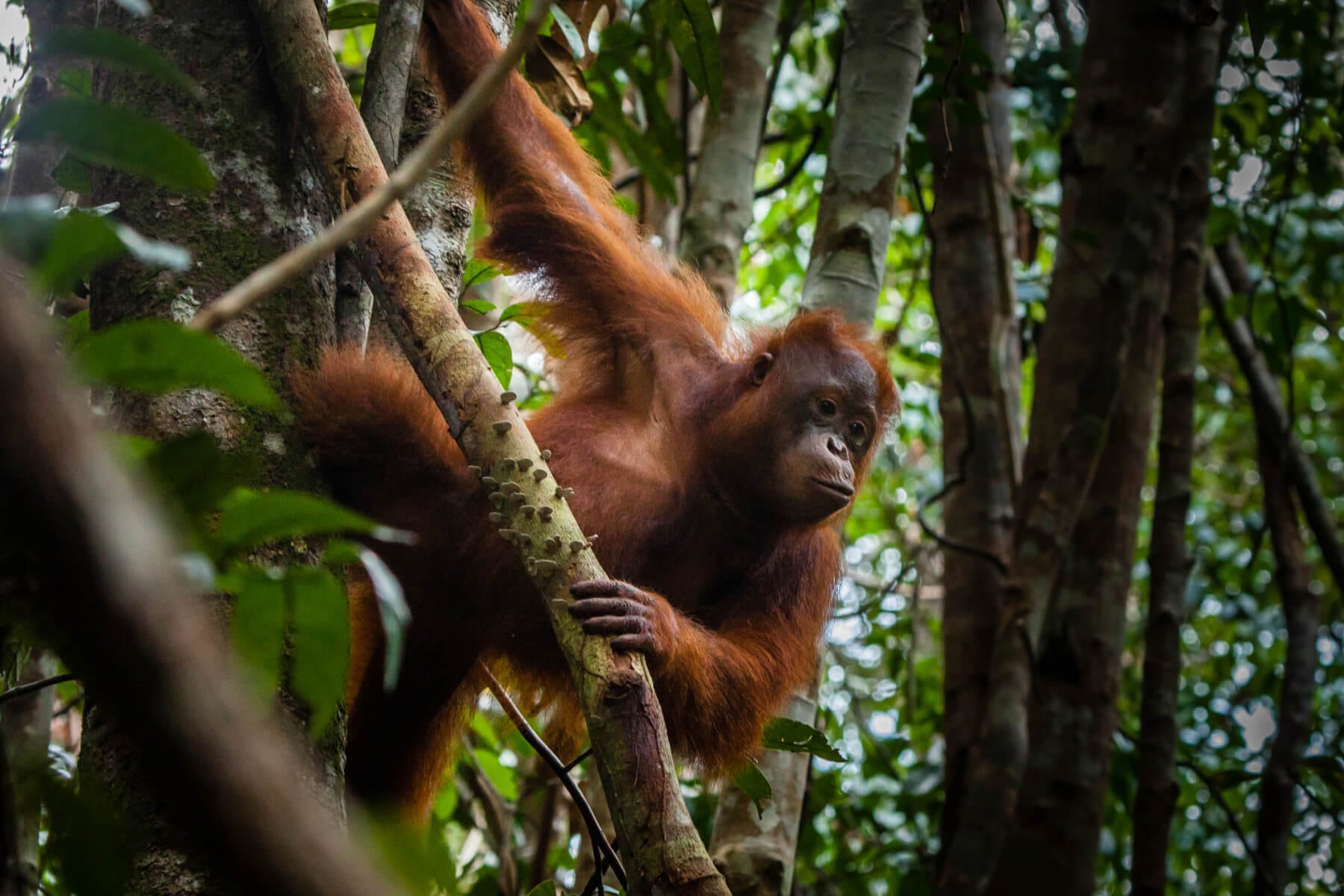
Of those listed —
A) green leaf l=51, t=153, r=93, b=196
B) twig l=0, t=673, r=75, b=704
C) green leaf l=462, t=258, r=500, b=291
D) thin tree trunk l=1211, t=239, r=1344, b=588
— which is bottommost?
twig l=0, t=673, r=75, b=704

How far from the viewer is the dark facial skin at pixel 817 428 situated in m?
3.19

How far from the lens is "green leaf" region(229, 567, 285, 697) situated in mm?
1098

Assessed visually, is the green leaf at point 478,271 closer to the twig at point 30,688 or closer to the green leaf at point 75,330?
the green leaf at point 75,330

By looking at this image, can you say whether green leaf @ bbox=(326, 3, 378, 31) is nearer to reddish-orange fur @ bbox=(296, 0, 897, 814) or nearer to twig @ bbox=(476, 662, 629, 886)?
reddish-orange fur @ bbox=(296, 0, 897, 814)

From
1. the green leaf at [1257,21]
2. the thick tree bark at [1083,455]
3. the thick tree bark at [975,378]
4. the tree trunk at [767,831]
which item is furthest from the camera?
the thick tree bark at [975,378]

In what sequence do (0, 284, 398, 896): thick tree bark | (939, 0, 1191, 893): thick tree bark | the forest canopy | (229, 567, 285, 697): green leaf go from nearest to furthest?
(0, 284, 398, 896): thick tree bark → the forest canopy → (229, 567, 285, 697): green leaf → (939, 0, 1191, 893): thick tree bark

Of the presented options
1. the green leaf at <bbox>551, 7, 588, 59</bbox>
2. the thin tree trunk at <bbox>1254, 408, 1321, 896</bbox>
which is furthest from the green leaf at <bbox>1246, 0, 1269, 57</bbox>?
the green leaf at <bbox>551, 7, 588, 59</bbox>

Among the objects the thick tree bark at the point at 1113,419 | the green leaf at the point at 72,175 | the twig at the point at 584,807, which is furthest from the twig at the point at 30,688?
the thick tree bark at the point at 1113,419

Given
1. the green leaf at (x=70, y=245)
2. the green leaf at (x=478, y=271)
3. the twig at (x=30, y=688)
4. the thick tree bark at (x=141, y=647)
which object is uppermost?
the green leaf at (x=478, y=271)

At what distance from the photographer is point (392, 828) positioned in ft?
3.07

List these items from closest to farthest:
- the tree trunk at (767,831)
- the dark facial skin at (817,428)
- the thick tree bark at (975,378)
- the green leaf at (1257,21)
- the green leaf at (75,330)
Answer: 1. the green leaf at (75,330)
2. the dark facial skin at (817,428)
3. the tree trunk at (767,831)
4. the green leaf at (1257,21)
5. the thick tree bark at (975,378)

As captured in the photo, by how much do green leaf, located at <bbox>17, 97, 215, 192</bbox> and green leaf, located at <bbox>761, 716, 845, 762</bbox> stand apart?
1.89 metres

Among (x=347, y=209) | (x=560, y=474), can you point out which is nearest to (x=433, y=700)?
(x=560, y=474)

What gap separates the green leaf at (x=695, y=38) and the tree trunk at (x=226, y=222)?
51.9 inches
